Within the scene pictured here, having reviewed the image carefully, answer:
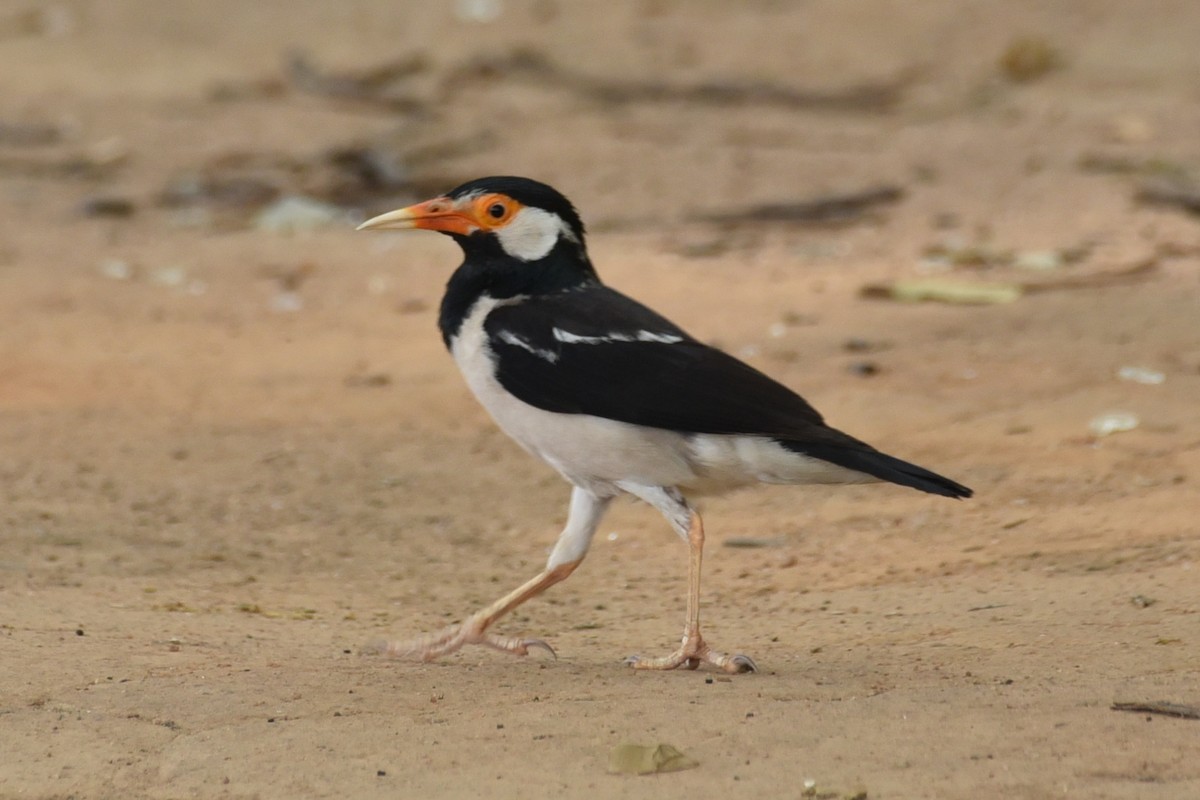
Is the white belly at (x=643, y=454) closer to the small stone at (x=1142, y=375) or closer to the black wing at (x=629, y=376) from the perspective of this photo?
the black wing at (x=629, y=376)

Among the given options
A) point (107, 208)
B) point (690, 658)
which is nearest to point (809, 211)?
point (107, 208)

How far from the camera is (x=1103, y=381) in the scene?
22.3ft

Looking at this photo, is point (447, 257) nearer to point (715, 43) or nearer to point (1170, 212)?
point (1170, 212)

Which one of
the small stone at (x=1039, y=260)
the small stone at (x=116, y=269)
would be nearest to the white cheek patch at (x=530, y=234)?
the small stone at (x=1039, y=260)

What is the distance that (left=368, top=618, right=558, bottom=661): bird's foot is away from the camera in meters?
4.59

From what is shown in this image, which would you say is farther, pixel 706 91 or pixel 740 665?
pixel 706 91

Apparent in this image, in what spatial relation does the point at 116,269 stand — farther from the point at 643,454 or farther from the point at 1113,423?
the point at 643,454

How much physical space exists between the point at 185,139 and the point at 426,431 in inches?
229

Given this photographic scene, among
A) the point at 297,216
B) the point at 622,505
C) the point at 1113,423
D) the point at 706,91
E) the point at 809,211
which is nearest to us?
the point at 1113,423

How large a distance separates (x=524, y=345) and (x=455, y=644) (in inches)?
31.7

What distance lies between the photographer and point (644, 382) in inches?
182

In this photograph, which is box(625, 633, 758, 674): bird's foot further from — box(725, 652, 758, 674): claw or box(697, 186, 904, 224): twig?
box(697, 186, 904, 224): twig

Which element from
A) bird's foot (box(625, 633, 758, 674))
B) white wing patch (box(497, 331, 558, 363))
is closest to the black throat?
white wing patch (box(497, 331, 558, 363))

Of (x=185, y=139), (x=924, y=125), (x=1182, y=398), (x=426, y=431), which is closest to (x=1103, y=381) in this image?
(x=1182, y=398)
